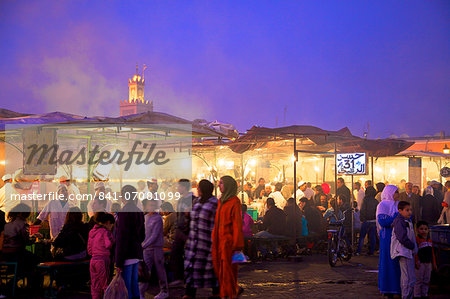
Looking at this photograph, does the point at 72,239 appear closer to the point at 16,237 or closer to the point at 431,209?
the point at 16,237

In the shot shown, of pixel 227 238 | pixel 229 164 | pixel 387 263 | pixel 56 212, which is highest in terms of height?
pixel 229 164

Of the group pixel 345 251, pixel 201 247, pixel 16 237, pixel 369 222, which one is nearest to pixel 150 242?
pixel 201 247

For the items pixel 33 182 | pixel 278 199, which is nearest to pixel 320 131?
pixel 278 199

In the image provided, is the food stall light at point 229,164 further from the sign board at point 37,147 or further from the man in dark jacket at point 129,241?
the man in dark jacket at point 129,241

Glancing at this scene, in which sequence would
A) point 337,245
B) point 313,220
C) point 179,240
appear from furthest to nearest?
point 313,220
point 337,245
point 179,240

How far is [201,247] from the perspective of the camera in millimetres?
6367

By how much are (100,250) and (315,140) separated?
8303 mm

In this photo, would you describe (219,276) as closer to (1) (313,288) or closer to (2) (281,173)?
(1) (313,288)

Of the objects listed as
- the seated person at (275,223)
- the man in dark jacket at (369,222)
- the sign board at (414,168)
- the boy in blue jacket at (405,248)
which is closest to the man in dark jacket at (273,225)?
the seated person at (275,223)

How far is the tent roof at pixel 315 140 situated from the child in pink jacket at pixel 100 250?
607 cm

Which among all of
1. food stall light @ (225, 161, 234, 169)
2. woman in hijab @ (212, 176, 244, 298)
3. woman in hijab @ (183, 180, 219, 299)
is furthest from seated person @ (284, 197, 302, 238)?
food stall light @ (225, 161, 234, 169)

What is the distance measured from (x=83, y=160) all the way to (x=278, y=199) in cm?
615

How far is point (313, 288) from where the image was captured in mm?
8797

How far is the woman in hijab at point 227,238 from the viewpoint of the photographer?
19.8 ft
